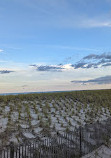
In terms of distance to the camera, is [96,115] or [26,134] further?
[96,115]

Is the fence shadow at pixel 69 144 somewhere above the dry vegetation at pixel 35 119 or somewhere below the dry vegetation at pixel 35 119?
below

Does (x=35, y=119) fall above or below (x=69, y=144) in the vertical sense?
above

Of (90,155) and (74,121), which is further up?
(74,121)

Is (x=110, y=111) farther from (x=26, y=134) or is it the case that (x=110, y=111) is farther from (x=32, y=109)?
(x=26, y=134)

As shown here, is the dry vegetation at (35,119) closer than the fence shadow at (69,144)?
No

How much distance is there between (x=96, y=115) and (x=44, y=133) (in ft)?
28.3

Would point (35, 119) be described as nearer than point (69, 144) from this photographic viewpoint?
No

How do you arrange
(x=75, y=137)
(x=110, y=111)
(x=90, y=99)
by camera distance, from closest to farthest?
1. (x=75, y=137)
2. (x=110, y=111)
3. (x=90, y=99)

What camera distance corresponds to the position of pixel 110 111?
66.5 ft

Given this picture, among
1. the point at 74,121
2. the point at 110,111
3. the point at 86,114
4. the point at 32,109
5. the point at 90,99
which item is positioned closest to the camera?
the point at 74,121

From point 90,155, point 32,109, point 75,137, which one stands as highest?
point 32,109

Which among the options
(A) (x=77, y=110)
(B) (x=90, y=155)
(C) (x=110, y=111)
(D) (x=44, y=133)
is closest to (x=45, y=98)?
(A) (x=77, y=110)

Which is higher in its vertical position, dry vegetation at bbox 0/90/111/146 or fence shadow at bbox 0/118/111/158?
dry vegetation at bbox 0/90/111/146

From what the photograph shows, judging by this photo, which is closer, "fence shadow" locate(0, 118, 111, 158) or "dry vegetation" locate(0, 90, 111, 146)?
"fence shadow" locate(0, 118, 111, 158)
